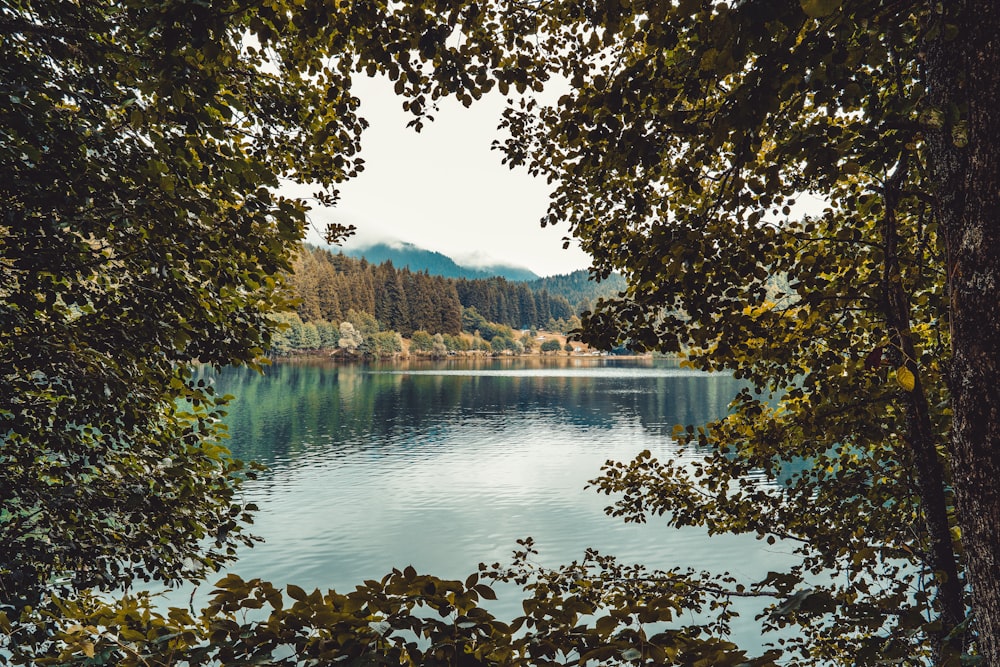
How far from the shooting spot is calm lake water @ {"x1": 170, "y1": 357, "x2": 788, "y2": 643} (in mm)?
22312

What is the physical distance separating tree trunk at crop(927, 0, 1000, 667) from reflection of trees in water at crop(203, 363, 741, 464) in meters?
40.0

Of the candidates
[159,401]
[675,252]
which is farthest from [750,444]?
[159,401]

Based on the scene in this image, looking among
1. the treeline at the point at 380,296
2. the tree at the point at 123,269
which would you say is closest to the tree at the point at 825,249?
the tree at the point at 123,269

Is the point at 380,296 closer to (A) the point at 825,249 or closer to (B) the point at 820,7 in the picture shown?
(A) the point at 825,249

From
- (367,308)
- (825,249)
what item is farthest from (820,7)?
(367,308)

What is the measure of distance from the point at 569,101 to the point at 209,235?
3.57 meters

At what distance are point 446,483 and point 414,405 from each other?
3339 cm

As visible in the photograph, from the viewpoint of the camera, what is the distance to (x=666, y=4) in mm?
2627

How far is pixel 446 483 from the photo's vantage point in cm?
3425

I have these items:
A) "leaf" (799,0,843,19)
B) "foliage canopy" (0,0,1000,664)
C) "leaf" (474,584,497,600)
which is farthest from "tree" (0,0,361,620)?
"leaf" (799,0,843,19)

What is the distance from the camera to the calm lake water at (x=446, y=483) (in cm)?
2231

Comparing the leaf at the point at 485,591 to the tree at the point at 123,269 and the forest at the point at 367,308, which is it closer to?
the tree at the point at 123,269

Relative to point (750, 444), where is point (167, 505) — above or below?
below

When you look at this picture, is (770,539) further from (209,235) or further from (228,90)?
(228,90)
